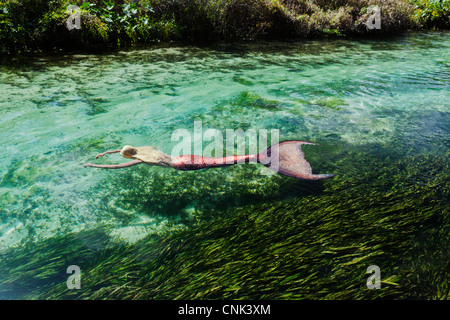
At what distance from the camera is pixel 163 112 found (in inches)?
190

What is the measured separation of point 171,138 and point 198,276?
7.94ft

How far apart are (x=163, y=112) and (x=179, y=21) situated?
741 centimetres

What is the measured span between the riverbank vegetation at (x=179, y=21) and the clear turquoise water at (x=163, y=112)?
130 cm

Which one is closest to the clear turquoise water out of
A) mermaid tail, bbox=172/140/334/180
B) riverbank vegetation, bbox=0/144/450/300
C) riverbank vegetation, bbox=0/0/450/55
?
mermaid tail, bbox=172/140/334/180

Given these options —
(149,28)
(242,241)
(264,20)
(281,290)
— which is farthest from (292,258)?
(264,20)

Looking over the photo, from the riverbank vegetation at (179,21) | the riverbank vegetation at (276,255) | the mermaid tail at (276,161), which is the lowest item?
the riverbank vegetation at (276,255)

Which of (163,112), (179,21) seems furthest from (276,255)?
(179,21)

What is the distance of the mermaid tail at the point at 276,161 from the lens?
295 centimetres

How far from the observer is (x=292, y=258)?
1.98m

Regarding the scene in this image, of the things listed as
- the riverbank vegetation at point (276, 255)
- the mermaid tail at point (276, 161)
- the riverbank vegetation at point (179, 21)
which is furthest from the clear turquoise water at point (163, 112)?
the riverbank vegetation at point (179, 21)

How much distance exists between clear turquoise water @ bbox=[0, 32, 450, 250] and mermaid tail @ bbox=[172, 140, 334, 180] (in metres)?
0.12

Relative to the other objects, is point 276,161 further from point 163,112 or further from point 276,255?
point 163,112

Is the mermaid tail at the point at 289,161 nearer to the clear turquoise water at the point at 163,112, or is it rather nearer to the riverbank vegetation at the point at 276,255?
the clear turquoise water at the point at 163,112

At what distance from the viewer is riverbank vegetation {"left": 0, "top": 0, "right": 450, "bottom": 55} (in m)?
8.31
